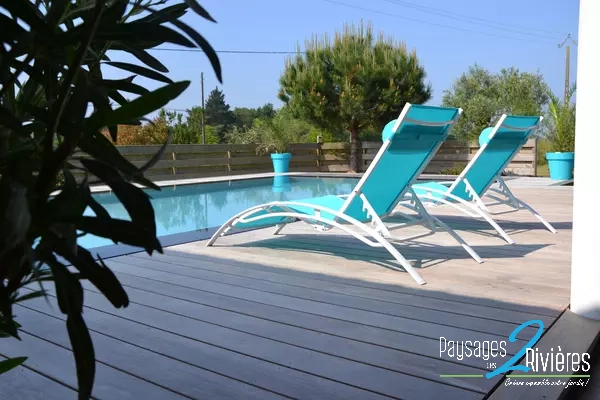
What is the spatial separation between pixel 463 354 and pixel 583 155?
91 cm

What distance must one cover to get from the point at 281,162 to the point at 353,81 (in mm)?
2951

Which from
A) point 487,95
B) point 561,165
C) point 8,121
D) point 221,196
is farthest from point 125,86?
point 487,95

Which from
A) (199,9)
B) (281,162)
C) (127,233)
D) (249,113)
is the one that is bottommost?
(281,162)

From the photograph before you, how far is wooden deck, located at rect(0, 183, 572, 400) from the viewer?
168 centimetres

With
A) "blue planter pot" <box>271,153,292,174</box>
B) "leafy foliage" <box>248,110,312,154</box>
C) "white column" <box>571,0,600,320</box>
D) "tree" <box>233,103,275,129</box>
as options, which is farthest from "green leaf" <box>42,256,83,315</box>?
"tree" <box>233,103,275,129</box>

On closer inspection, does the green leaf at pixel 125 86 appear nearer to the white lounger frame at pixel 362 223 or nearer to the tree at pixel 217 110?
the white lounger frame at pixel 362 223

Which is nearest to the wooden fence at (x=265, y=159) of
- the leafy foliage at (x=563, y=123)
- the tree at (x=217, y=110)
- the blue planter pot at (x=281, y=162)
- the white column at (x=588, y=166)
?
the blue planter pot at (x=281, y=162)

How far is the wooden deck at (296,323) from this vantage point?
5.51 ft

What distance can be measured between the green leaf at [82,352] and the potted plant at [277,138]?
13.6 m

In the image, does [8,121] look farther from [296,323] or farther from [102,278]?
[296,323]

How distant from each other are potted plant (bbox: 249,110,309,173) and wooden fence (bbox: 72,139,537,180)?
247 millimetres

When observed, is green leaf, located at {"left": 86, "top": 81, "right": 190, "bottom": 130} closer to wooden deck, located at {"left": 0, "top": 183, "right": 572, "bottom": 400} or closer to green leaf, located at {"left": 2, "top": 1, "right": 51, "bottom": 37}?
green leaf, located at {"left": 2, "top": 1, "right": 51, "bottom": 37}

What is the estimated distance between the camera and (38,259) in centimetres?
47

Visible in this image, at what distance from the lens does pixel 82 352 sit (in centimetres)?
56
